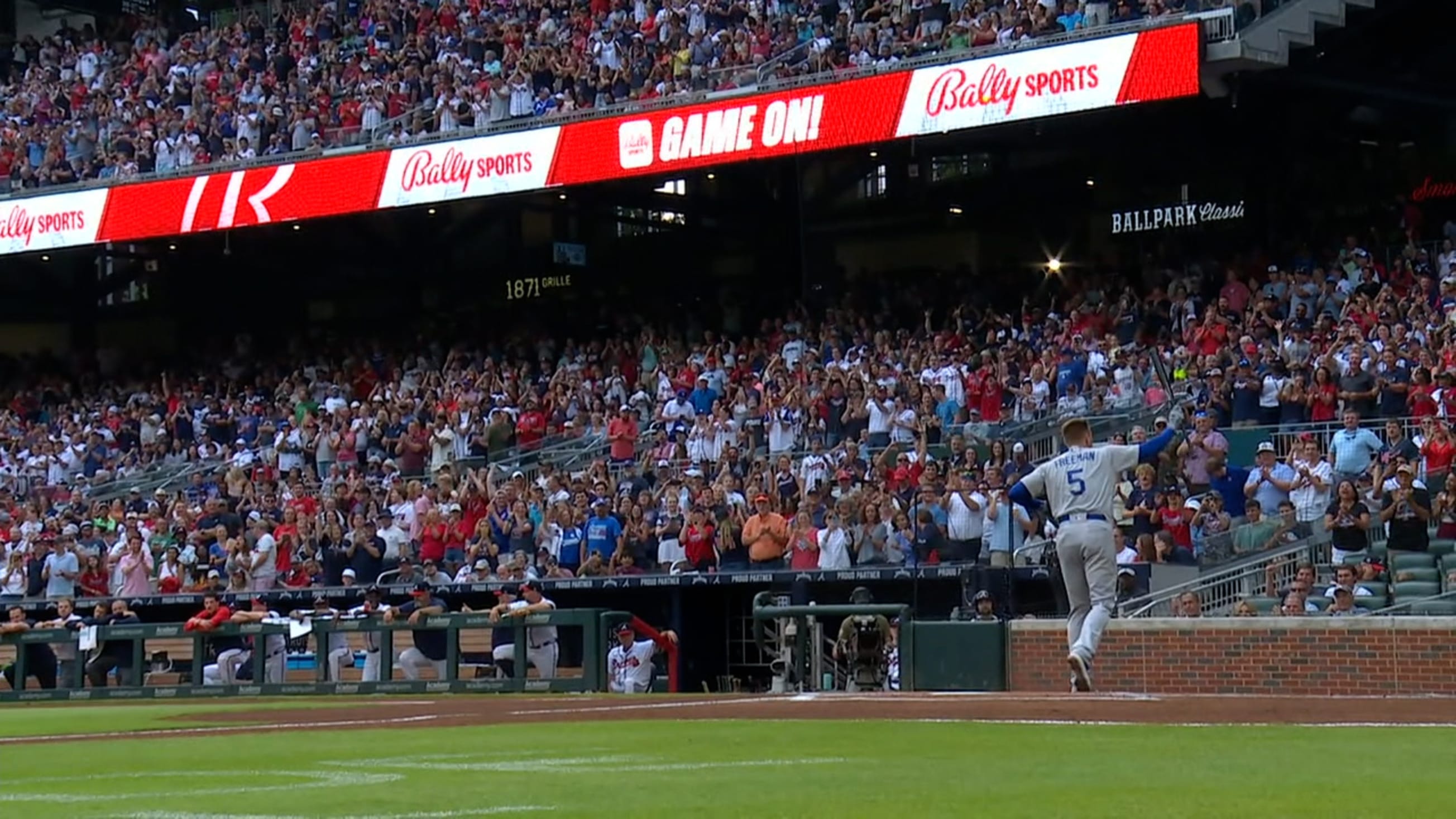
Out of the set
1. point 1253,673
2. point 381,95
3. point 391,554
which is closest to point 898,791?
point 1253,673

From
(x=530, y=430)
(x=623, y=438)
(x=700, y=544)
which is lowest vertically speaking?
(x=700, y=544)

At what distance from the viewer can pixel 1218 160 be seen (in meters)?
27.2

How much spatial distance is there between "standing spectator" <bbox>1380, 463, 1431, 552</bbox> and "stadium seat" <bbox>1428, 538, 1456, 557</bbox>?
0.05 meters

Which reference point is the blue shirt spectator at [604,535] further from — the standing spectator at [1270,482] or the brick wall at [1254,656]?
the brick wall at [1254,656]

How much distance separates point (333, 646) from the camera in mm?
20750

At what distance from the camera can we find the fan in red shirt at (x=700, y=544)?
21766 mm

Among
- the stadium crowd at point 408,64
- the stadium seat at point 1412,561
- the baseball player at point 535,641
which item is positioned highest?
the stadium crowd at point 408,64

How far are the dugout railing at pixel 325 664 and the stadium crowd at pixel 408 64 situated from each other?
30.1ft

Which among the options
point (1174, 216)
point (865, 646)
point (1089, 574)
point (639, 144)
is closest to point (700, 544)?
point (865, 646)

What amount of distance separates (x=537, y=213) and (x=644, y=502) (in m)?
11.7

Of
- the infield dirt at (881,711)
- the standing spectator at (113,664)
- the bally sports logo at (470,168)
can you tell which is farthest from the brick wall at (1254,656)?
the bally sports logo at (470,168)

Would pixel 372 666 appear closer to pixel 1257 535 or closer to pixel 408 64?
pixel 1257 535

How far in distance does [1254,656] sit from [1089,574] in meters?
3.53

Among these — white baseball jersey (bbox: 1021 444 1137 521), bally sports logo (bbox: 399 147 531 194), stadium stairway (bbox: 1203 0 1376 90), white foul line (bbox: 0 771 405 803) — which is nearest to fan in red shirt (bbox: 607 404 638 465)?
bally sports logo (bbox: 399 147 531 194)
